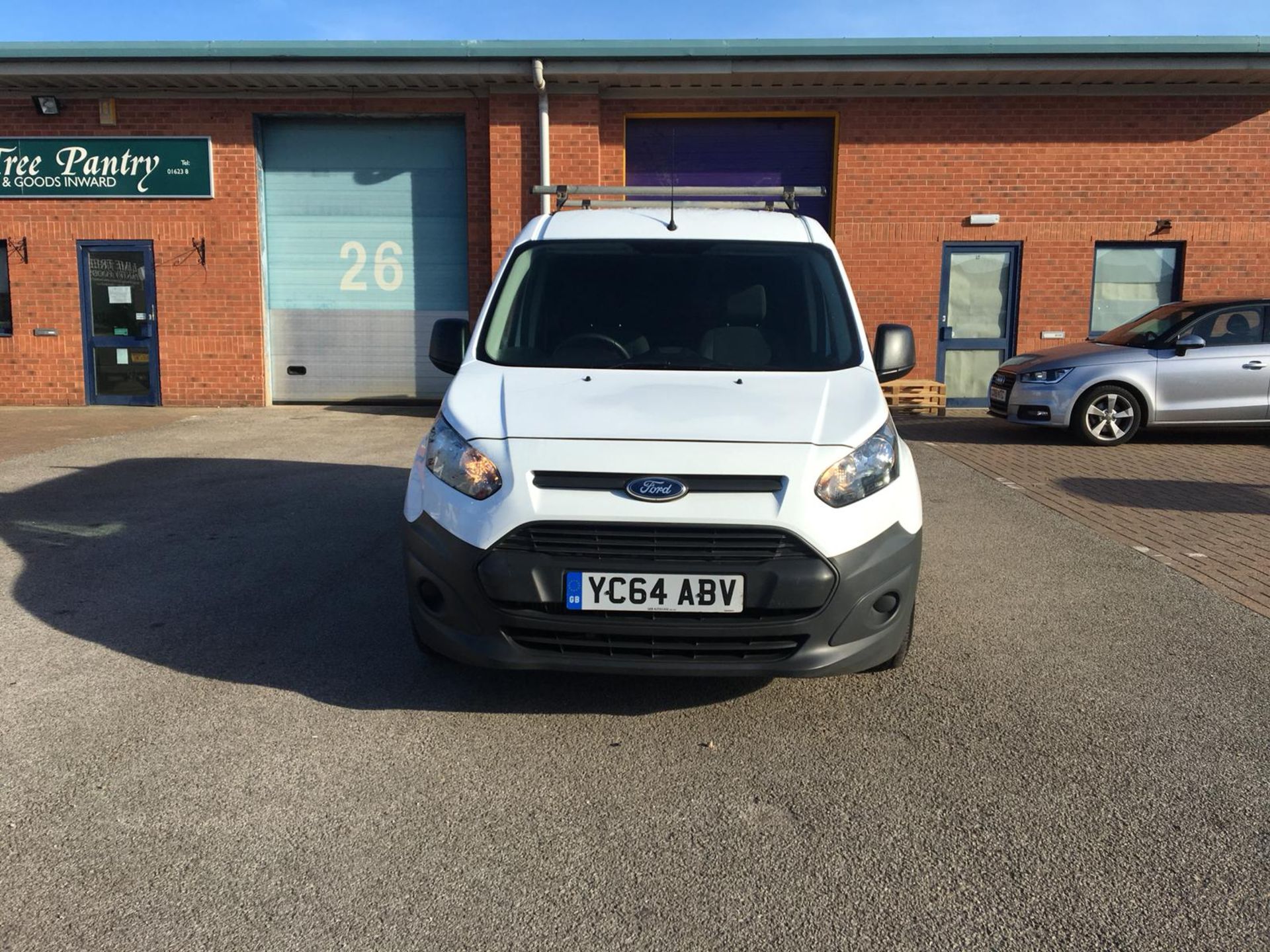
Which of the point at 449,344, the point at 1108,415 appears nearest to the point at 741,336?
the point at 449,344

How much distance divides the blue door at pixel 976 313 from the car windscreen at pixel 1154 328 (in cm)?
284

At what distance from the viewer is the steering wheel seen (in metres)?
4.39

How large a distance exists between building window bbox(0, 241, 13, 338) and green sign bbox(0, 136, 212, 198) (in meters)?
0.80

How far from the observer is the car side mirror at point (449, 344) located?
4543mm

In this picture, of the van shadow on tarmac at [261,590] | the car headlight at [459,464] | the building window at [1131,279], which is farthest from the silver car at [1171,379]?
the car headlight at [459,464]

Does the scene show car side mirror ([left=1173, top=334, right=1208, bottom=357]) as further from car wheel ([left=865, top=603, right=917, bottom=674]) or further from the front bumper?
car wheel ([left=865, top=603, right=917, bottom=674])

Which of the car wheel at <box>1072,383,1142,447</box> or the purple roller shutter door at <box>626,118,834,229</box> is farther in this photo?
the purple roller shutter door at <box>626,118,834,229</box>

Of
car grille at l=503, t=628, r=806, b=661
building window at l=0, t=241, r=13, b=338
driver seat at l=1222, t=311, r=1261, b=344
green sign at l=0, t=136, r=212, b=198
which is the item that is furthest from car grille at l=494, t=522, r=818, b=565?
building window at l=0, t=241, r=13, b=338

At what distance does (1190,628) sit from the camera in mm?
4727

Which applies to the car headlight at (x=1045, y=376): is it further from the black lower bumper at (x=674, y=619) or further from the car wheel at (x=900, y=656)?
the black lower bumper at (x=674, y=619)

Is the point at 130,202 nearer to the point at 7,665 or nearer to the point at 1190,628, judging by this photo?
the point at 7,665

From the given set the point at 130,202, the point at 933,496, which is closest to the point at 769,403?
the point at 933,496

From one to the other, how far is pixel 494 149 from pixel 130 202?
519 centimetres

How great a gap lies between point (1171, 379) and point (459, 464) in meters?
9.29
